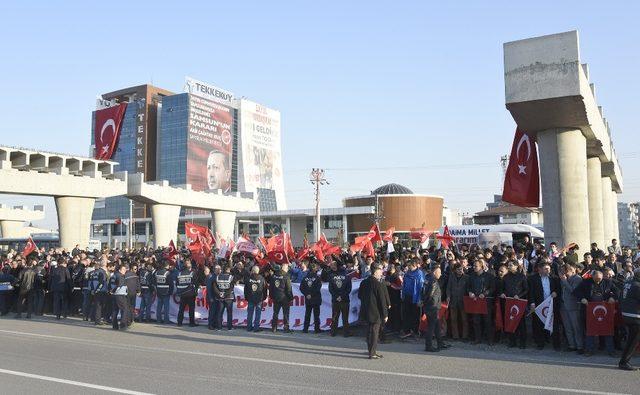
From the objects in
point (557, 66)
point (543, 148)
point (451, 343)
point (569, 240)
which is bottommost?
point (451, 343)

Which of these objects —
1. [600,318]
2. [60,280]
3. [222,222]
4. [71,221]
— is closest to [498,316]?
[600,318]

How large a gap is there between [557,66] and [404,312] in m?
8.37

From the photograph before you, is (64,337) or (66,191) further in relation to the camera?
(66,191)

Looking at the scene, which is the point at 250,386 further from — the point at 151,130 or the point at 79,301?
the point at 151,130

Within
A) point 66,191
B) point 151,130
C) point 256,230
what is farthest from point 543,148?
point 151,130

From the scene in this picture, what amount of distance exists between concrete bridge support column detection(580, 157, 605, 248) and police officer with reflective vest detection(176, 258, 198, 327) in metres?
17.9

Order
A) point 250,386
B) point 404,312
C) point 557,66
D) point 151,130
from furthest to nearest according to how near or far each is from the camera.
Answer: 1. point 151,130
2. point 557,66
3. point 404,312
4. point 250,386

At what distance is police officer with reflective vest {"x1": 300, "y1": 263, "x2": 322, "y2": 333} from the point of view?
1433 centimetres

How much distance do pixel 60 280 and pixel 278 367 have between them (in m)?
11.3

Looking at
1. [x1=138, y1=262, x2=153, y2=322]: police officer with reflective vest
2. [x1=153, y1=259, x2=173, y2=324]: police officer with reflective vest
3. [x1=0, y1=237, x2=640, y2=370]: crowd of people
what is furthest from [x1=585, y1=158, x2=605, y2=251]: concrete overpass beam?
[x1=138, y1=262, x2=153, y2=322]: police officer with reflective vest

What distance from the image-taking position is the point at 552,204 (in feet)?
63.7

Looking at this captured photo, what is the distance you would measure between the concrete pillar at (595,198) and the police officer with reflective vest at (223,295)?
1745 centimetres

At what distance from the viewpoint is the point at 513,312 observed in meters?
11.8

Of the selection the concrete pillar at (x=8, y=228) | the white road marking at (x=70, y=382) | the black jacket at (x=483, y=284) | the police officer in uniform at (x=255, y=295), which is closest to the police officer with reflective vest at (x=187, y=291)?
the police officer in uniform at (x=255, y=295)
